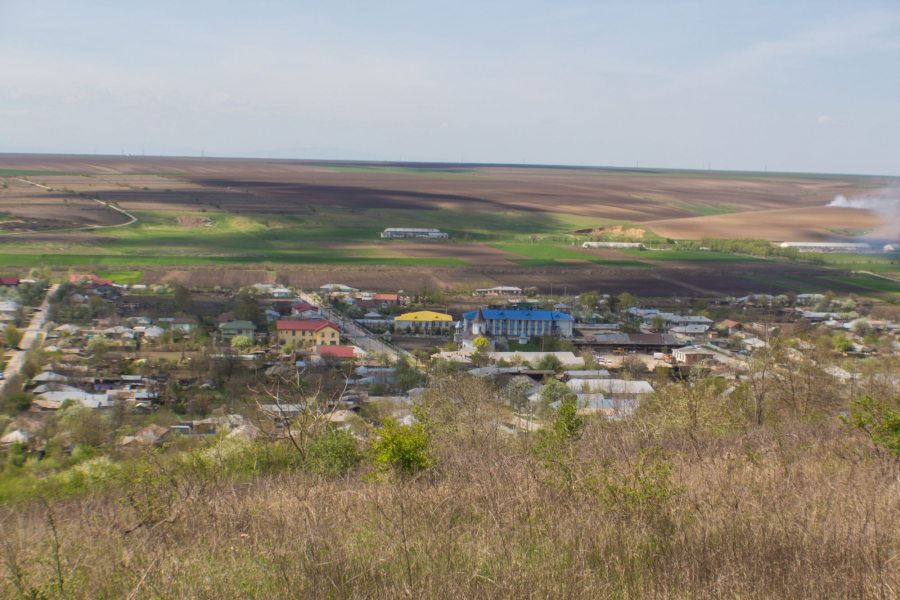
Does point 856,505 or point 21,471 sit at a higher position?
point 856,505

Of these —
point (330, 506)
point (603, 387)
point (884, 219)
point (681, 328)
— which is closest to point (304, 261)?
point (681, 328)

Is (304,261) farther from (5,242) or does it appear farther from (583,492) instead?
(583,492)

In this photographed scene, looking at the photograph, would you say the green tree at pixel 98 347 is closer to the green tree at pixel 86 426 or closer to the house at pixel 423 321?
the green tree at pixel 86 426

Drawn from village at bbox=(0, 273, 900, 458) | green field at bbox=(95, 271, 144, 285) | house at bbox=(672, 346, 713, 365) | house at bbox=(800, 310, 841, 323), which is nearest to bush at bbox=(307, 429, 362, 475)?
village at bbox=(0, 273, 900, 458)

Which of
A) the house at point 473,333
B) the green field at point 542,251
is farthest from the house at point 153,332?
the green field at point 542,251

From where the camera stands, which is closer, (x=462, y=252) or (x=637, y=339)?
(x=637, y=339)

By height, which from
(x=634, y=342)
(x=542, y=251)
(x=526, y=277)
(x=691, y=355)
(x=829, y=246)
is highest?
(x=829, y=246)

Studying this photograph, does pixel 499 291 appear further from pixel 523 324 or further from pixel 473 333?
pixel 473 333

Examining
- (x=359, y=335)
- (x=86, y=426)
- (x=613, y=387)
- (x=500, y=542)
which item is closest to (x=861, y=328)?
(x=613, y=387)
